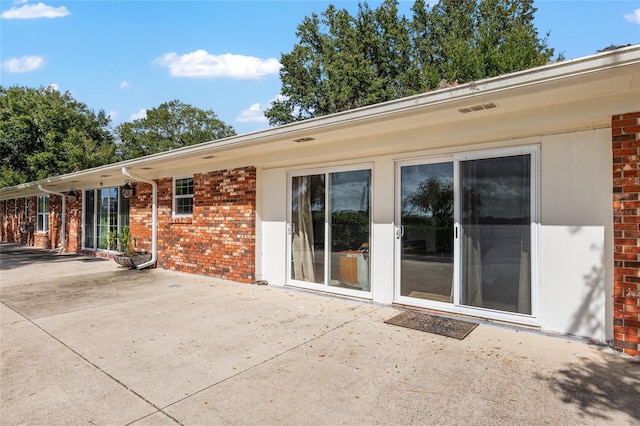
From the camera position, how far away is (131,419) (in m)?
2.46

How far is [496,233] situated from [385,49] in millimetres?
21994

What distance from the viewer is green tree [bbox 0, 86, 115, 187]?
762 inches

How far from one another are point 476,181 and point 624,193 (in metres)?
1.48

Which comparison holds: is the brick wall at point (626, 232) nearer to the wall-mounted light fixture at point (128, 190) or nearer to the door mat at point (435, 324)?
the door mat at point (435, 324)

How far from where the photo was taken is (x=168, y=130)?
37.3m

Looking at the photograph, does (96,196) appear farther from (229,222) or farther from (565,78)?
(565,78)

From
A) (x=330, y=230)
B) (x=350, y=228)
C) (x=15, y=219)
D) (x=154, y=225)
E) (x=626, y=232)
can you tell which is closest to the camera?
(x=626, y=232)

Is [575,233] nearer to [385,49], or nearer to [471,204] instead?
[471,204]

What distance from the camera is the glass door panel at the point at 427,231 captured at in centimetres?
483

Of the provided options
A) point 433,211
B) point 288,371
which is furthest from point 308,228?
point 288,371

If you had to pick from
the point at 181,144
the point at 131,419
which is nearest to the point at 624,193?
the point at 131,419

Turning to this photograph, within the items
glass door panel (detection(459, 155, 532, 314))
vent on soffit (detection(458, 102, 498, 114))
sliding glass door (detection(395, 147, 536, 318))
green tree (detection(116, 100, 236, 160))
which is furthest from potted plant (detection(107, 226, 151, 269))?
green tree (detection(116, 100, 236, 160))

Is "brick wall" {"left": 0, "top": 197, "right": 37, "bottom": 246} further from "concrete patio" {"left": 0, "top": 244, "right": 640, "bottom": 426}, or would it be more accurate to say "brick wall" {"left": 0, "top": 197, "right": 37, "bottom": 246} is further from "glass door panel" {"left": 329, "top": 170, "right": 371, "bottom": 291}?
"glass door panel" {"left": 329, "top": 170, "right": 371, "bottom": 291}

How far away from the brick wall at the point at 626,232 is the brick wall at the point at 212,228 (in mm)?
5441
